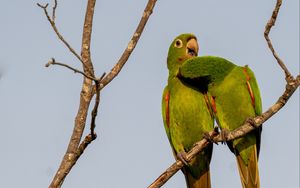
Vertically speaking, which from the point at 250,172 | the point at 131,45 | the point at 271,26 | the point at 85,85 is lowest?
the point at 250,172

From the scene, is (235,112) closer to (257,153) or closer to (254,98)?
(254,98)

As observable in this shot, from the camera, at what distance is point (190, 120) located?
664 cm

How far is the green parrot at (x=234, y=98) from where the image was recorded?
6348mm

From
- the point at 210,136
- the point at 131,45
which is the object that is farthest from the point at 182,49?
the point at 131,45

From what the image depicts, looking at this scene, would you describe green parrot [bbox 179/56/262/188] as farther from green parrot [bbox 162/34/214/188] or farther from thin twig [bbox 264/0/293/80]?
thin twig [bbox 264/0/293/80]

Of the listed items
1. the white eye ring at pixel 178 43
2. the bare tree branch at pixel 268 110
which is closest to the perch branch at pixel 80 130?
the bare tree branch at pixel 268 110

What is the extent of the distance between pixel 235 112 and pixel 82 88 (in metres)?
2.54

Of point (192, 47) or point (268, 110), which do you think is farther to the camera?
Result: point (192, 47)

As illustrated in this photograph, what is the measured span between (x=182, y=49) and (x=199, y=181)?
80.2 inches

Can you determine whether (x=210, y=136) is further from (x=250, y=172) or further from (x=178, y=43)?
(x=178, y=43)

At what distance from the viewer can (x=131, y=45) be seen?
16.5 feet

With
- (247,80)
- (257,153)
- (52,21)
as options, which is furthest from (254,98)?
(52,21)

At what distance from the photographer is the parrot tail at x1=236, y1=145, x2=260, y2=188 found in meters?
6.37

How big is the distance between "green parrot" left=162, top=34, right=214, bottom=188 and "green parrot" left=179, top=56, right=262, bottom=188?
0.18 meters
